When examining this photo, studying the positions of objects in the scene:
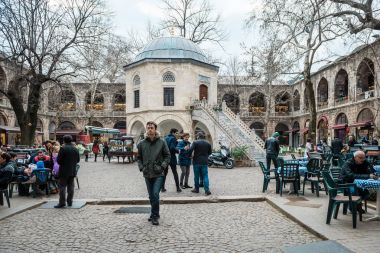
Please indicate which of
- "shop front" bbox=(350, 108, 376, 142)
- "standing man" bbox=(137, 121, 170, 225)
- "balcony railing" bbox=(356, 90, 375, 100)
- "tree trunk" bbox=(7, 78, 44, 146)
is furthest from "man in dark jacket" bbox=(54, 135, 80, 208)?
"balcony railing" bbox=(356, 90, 375, 100)

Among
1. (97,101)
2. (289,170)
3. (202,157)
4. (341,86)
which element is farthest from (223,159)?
(97,101)

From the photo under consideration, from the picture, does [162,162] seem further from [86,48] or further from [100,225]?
[86,48]

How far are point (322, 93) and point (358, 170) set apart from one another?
36954 millimetres

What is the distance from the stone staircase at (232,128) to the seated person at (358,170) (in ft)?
42.5

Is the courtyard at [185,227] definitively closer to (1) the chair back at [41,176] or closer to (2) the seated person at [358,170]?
(1) the chair back at [41,176]

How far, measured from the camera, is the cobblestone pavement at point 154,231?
5.46 metres

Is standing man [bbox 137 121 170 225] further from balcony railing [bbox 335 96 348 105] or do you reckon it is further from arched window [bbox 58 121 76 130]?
arched window [bbox 58 121 76 130]

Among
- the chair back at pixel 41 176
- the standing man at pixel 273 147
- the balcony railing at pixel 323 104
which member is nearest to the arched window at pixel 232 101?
the balcony railing at pixel 323 104

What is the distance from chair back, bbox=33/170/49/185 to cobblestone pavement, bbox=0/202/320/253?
1.67 m

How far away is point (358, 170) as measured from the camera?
719 centimetres

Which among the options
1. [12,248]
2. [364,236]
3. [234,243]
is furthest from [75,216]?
[364,236]

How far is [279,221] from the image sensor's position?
7.14 m

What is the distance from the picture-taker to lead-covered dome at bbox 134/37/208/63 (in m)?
27.9

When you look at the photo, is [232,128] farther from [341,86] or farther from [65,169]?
[341,86]
